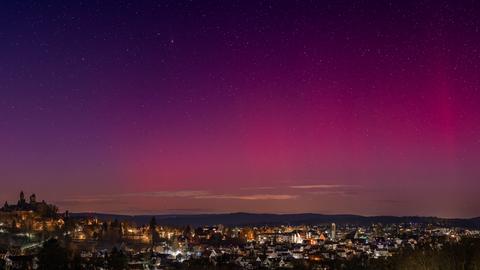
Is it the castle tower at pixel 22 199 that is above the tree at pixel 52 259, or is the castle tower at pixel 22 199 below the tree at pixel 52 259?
above

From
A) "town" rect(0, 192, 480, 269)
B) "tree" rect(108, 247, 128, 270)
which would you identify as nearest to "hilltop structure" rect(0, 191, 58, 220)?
"town" rect(0, 192, 480, 269)

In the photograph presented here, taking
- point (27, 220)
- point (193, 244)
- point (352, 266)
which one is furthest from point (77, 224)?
point (352, 266)

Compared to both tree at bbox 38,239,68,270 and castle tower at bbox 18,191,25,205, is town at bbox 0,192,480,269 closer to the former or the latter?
castle tower at bbox 18,191,25,205

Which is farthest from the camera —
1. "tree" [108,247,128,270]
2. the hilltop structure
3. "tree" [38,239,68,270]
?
the hilltop structure

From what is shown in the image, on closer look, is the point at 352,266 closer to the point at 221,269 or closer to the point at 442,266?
the point at 221,269

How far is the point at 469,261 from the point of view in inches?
1458

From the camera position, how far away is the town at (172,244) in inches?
2261

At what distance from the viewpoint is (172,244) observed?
316ft

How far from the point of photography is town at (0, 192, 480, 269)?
5744 cm

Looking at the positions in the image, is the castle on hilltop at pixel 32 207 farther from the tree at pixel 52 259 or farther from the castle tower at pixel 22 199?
the tree at pixel 52 259

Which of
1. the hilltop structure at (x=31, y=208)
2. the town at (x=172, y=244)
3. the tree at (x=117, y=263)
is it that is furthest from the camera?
the hilltop structure at (x=31, y=208)

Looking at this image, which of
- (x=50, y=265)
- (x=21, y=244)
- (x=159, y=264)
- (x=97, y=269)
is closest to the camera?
(x=50, y=265)

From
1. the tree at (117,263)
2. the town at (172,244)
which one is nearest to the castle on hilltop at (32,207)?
the town at (172,244)

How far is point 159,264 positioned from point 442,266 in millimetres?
31915
